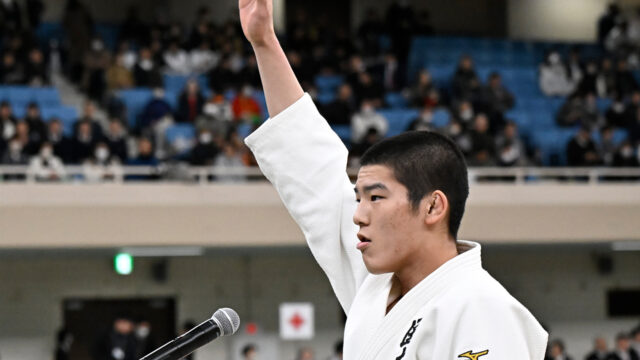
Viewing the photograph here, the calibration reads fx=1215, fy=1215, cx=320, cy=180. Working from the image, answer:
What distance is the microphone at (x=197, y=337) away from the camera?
2.18 m

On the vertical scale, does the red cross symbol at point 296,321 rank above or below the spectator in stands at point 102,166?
below

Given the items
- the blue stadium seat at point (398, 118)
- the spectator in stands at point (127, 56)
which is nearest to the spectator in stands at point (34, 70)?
the spectator in stands at point (127, 56)

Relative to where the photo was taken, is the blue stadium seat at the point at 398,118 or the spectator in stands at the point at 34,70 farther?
the blue stadium seat at the point at 398,118

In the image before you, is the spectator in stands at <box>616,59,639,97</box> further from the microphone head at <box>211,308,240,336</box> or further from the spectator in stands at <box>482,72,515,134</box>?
the microphone head at <box>211,308,240,336</box>

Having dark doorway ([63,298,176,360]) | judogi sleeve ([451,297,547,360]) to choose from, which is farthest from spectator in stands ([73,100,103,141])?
judogi sleeve ([451,297,547,360])

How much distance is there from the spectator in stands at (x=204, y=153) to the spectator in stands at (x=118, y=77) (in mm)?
2185

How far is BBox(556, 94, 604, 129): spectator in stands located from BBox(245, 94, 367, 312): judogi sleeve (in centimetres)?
1585

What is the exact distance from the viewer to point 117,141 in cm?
1515

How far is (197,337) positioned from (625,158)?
1525cm

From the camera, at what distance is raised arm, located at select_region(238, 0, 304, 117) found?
245 cm

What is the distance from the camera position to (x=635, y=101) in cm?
1841

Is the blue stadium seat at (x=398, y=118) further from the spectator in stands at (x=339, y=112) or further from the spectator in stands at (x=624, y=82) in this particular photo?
the spectator in stands at (x=624, y=82)

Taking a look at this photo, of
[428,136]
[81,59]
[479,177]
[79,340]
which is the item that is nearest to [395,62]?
[479,177]

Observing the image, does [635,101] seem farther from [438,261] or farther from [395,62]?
[438,261]
